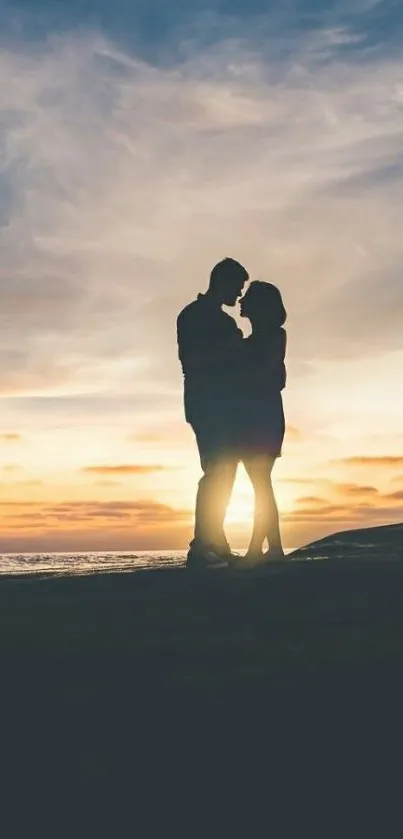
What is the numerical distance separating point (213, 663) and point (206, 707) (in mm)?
783

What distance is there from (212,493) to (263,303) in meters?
2.21

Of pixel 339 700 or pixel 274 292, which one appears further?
pixel 274 292

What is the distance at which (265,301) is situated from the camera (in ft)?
34.1

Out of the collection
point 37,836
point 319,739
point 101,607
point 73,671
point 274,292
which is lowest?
point 37,836

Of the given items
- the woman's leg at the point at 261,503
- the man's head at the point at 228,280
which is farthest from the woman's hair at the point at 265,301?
the woman's leg at the point at 261,503

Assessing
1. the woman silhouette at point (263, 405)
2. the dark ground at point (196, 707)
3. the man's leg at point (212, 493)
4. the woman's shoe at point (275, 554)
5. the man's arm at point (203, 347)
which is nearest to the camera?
the dark ground at point (196, 707)

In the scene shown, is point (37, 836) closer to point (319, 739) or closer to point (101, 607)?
point (319, 739)

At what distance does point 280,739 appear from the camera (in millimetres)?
4531

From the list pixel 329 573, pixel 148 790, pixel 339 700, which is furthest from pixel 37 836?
pixel 329 573

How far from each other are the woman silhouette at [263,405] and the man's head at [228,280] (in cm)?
16

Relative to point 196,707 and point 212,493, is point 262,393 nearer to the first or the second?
point 212,493

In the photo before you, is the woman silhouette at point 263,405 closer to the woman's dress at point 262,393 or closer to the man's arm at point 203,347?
the woman's dress at point 262,393

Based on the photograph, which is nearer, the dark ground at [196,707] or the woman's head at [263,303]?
the dark ground at [196,707]

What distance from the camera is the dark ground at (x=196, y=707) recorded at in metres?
4.13
